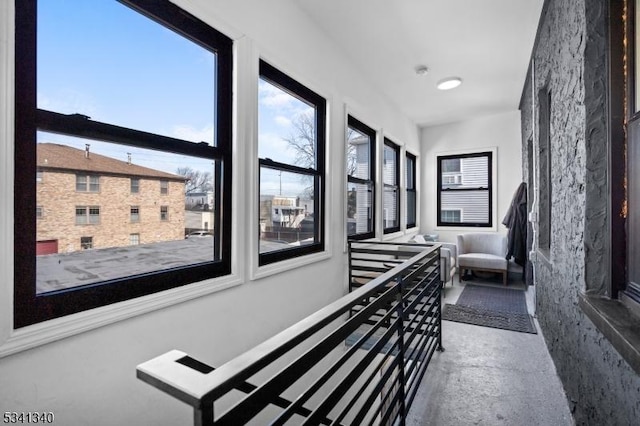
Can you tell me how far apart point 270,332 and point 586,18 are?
2427mm

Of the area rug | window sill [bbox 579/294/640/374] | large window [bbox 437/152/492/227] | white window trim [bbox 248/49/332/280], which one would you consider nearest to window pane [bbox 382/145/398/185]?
large window [bbox 437/152/492/227]

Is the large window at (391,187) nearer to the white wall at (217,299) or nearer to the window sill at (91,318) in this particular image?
the white wall at (217,299)

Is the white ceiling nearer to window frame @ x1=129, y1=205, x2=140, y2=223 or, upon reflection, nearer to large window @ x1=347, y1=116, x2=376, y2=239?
large window @ x1=347, y1=116, x2=376, y2=239

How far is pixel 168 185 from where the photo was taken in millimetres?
1687

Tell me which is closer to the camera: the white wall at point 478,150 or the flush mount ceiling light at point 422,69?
the flush mount ceiling light at point 422,69

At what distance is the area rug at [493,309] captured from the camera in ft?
10.1

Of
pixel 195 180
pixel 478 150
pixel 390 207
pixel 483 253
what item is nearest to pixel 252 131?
pixel 195 180

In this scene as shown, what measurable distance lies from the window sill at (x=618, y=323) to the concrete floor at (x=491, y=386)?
778 mm

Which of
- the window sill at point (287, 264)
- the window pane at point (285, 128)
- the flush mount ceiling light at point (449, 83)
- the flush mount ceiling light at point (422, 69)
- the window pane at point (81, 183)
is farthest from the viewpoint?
the flush mount ceiling light at point (449, 83)

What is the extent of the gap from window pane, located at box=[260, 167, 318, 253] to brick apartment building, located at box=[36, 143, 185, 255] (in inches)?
26.5

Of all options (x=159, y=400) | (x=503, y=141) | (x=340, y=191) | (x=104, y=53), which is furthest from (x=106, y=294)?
(x=503, y=141)

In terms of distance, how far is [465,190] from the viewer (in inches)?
223

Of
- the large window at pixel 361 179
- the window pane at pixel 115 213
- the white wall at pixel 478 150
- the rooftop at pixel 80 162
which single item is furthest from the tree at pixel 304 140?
the white wall at pixel 478 150

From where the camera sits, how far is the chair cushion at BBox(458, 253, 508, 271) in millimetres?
4562
